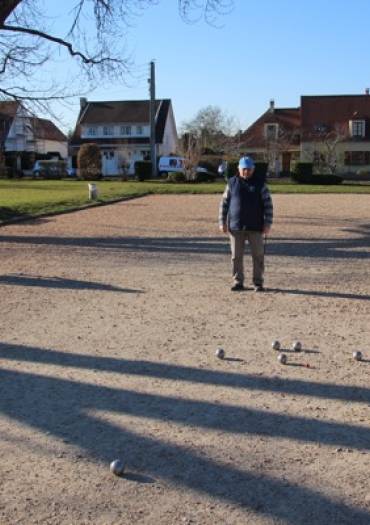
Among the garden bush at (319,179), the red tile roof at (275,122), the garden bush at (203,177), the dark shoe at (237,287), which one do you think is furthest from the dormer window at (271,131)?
the dark shoe at (237,287)

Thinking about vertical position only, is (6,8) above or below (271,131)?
below

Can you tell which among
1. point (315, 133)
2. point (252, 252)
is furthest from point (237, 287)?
point (315, 133)

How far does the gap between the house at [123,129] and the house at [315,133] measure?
11.0 metres

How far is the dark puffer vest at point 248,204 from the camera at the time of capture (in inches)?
359

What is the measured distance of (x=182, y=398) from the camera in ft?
16.3

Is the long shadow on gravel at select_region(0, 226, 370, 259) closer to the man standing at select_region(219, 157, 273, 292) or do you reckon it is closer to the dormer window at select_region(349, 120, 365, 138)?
the man standing at select_region(219, 157, 273, 292)

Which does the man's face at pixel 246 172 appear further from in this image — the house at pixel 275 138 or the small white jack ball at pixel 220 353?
the house at pixel 275 138

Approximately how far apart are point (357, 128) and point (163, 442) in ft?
219

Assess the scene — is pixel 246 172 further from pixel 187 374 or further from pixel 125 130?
pixel 125 130

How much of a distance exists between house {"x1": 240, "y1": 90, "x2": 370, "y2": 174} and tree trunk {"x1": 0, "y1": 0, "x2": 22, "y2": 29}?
4605 cm

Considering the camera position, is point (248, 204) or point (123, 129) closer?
point (248, 204)

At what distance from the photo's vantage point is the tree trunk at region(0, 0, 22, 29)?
57.9 feet

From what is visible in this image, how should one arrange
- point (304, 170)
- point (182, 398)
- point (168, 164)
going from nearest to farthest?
point (182, 398) < point (304, 170) < point (168, 164)

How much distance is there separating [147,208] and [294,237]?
11.0 metres
